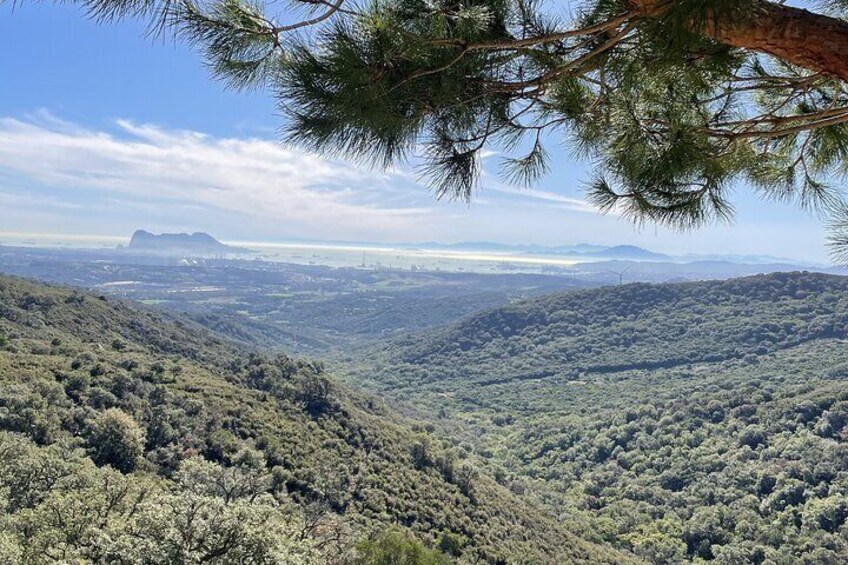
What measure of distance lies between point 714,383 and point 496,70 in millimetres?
56296

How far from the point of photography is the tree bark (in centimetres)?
135

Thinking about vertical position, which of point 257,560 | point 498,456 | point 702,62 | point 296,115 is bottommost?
point 498,456

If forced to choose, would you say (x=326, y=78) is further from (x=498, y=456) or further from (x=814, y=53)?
(x=498, y=456)

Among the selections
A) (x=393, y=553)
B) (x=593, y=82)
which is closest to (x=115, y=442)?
(x=393, y=553)

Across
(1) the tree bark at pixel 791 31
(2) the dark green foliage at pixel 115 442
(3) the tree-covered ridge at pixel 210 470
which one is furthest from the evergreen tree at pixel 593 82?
(2) the dark green foliage at pixel 115 442

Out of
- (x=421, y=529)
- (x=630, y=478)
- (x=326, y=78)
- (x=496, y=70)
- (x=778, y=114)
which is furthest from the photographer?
(x=630, y=478)

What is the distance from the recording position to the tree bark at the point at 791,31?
1.35 meters

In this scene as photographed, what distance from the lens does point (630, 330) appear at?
70.7 m

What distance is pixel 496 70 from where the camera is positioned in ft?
6.80

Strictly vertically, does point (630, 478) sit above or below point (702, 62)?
below

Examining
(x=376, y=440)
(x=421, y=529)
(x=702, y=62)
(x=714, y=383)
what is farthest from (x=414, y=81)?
(x=714, y=383)

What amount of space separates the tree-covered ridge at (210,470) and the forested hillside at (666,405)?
26.7ft

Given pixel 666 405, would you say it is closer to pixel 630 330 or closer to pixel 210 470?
pixel 630 330

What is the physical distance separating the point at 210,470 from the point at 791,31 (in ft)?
45.2
